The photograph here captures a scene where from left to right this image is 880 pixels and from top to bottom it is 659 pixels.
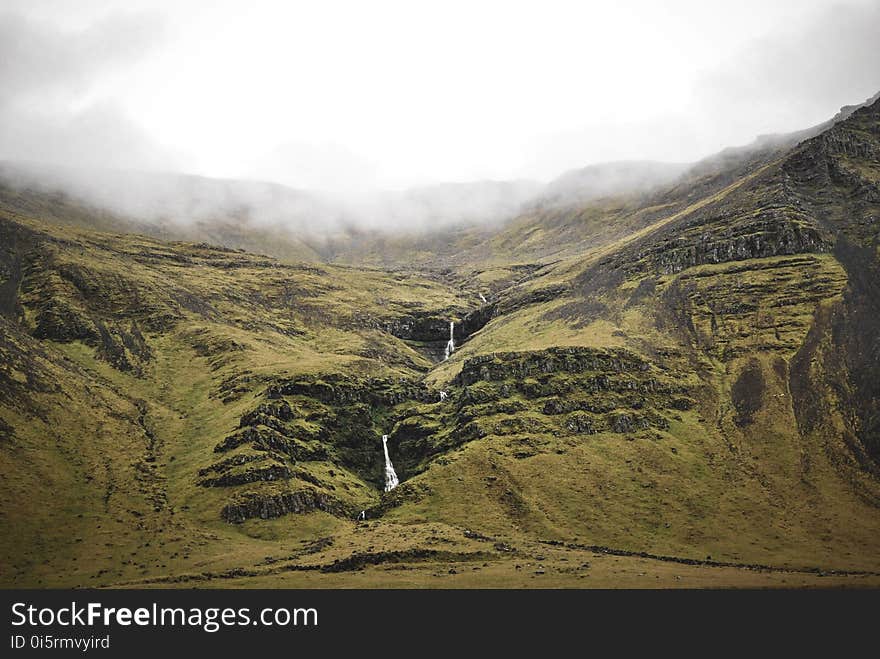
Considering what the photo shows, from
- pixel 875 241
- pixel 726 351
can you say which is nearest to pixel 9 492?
pixel 726 351

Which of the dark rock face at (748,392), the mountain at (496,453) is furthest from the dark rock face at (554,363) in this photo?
the dark rock face at (748,392)

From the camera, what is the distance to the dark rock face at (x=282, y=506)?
4840 inches

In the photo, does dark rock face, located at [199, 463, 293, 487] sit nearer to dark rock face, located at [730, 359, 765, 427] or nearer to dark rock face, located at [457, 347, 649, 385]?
dark rock face, located at [457, 347, 649, 385]

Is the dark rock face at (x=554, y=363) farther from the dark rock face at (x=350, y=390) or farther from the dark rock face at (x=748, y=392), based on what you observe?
the dark rock face at (x=748, y=392)

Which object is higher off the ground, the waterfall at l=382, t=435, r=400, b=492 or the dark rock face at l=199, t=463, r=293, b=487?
the dark rock face at l=199, t=463, r=293, b=487

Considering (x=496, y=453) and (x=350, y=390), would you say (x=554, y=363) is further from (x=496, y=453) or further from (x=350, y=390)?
(x=350, y=390)

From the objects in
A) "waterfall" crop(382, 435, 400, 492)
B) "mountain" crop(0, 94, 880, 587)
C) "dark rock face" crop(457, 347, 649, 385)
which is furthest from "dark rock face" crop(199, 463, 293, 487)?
"dark rock face" crop(457, 347, 649, 385)

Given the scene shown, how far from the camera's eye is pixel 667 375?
16188 cm

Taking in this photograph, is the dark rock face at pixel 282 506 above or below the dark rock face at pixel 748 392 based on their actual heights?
below

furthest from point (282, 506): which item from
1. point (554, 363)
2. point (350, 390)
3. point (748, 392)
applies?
point (748, 392)

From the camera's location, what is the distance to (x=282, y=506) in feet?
412

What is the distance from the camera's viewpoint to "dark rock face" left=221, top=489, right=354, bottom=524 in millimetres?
122938

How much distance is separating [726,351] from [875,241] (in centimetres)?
6255
